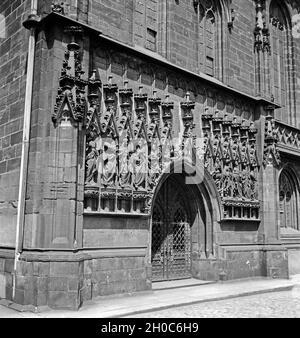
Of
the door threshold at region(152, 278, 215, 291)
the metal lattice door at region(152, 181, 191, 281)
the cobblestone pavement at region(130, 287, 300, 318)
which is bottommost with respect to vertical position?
the cobblestone pavement at region(130, 287, 300, 318)

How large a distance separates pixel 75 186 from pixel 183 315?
3.16 m

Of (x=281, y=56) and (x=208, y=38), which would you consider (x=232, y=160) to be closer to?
(x=208, y=38)

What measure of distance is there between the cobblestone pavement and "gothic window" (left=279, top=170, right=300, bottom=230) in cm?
635

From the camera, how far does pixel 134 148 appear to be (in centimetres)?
1012

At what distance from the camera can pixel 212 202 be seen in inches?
484

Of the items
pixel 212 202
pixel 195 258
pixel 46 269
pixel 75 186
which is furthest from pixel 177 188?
pixel 46 269

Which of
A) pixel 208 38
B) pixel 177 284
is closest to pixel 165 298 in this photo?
pixel 177 284

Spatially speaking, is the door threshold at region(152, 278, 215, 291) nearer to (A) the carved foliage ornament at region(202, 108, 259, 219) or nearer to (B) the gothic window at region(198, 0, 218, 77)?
(A) the carved foliage ornament at region(202, 108, 259, 219)

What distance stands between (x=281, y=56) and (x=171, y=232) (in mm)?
9538

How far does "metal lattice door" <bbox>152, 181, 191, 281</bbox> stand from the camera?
11594 mm

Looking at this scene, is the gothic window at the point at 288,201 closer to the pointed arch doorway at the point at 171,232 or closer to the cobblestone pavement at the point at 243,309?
the pointed arch doorway at the point at 171,232

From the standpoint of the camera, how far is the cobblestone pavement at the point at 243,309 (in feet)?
26.2

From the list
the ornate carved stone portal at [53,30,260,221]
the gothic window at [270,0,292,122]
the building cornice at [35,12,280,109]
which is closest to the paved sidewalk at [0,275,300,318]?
the ornate carved stone portal at [53,30,260,221]

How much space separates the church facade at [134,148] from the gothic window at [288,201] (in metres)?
0.77
